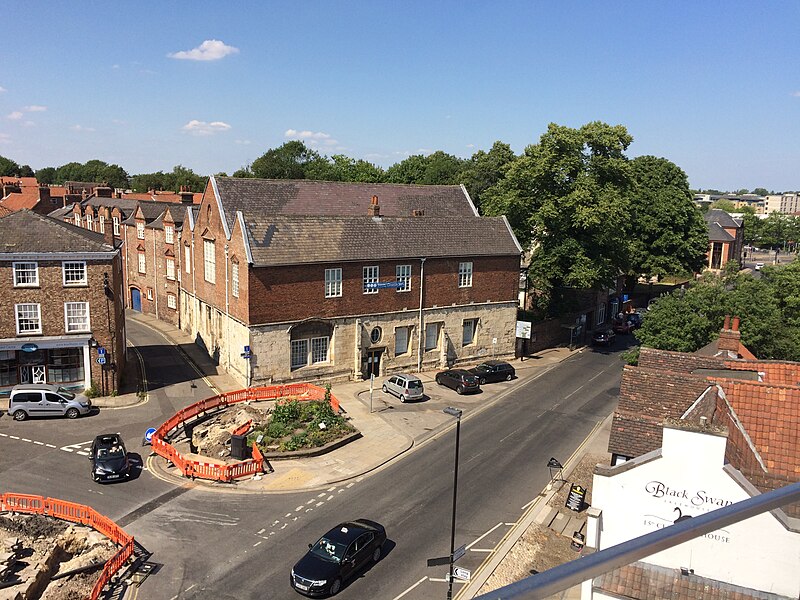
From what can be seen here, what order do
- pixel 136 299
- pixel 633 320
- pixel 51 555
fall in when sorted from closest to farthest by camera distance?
pixel 51 555, pixel 633 320, pixel 136 299

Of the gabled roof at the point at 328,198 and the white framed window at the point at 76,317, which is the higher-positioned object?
the gabled roof at the point at 328,198

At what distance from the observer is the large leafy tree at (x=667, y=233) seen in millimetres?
76062

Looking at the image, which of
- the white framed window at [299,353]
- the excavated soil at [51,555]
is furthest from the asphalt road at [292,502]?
the white framed window at [299,353]

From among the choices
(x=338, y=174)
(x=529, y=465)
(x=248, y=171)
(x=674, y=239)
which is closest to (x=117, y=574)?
(x=529, y=465)

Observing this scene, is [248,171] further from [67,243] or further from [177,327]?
[67,243]

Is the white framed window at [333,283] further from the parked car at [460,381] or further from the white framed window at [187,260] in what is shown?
the white framed window at [187,260]

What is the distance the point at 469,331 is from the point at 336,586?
32812 millimetres

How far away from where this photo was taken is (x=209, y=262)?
49500 mm

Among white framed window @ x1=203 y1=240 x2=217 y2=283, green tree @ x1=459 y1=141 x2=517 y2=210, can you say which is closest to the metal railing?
white framed window @ x1=203 y1=240 x2=217 y2=283

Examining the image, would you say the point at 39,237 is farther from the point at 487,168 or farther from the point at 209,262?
the point at 487,168

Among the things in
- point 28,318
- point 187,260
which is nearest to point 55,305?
point 28,318

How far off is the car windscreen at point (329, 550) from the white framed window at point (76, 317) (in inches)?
989

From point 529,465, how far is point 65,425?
1036 inches

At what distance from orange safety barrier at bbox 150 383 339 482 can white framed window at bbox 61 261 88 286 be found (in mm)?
10544
